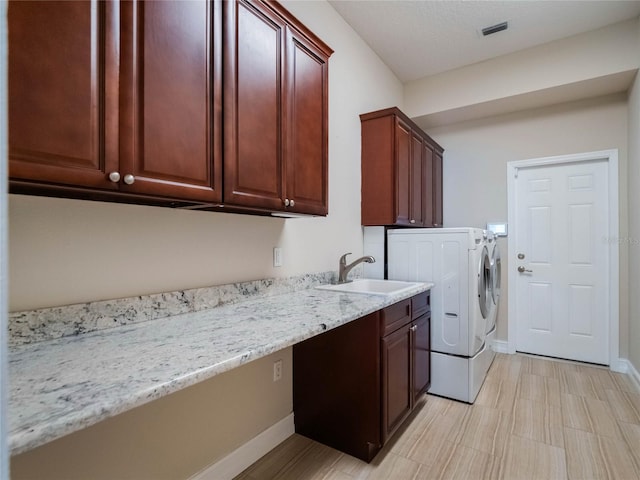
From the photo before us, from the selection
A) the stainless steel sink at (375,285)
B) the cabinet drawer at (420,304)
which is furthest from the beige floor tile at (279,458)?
the cabinet drawer at (420,304)

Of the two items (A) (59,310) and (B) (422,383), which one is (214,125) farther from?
(B) (422,383)

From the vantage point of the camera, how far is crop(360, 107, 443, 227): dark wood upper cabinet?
276cm

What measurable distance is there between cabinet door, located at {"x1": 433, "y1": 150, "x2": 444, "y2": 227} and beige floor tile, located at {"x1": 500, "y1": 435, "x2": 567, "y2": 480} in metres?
2.16

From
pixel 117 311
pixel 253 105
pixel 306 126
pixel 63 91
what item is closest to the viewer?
pixel 63 91

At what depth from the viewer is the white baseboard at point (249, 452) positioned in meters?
1.59

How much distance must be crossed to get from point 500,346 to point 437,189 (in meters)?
1.87

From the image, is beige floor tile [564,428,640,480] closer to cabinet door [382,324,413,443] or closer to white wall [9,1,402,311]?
cabinet door [382,324,413,443]

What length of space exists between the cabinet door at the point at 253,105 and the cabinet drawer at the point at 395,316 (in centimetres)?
89

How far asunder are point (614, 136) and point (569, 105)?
51cm

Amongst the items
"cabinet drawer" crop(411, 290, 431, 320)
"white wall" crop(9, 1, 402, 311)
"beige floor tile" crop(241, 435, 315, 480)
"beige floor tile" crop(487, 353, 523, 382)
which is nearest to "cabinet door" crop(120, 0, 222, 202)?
"white wall" crop(9, 1, 402, 311)

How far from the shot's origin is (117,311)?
1233 mm

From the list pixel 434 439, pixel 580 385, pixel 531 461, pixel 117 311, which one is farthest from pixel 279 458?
pixel 580 385

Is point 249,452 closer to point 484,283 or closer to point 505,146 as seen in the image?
point 484,283

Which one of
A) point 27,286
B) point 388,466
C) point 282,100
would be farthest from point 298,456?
point 282,100
